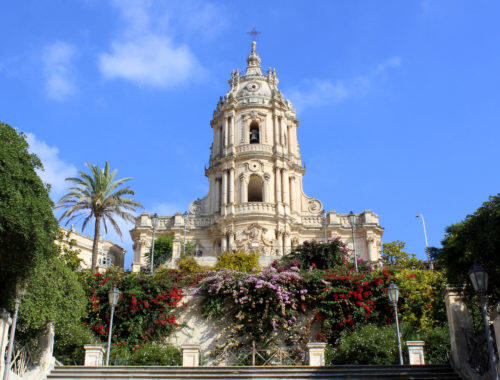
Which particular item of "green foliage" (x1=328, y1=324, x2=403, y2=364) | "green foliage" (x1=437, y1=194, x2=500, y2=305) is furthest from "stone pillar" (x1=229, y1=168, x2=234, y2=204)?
"green foliage" (x1=437, y1=194, x2=500, y2=305)

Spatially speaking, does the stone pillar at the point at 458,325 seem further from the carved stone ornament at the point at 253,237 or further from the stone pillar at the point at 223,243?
the stone pillar at the point at 223,243

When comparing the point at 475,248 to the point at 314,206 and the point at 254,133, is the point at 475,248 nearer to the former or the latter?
the point at 314,206

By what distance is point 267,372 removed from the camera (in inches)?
658

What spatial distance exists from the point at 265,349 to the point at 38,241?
12.7 metres

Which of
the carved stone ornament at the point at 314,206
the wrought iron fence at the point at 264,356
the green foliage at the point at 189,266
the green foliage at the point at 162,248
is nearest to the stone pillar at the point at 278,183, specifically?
the carved stone ornament at the point at 314,206

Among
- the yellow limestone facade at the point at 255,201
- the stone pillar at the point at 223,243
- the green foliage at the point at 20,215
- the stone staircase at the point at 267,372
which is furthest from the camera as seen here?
the yellow limestone facade at the point at 255,201

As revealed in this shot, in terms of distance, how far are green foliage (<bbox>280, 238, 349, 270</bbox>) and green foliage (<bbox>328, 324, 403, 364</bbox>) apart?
9.38 meters

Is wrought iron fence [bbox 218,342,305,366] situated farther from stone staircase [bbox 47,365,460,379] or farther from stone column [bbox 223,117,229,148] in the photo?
stone column [bbox 223,117,229,148]

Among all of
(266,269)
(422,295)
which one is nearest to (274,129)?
(266,269)

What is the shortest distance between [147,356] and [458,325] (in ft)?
39.8

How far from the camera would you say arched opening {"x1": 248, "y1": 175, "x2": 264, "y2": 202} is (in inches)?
1981

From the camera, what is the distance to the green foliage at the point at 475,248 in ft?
51.9

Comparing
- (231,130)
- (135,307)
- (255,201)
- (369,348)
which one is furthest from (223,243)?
(369,348)

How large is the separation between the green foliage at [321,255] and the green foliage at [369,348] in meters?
9.38
